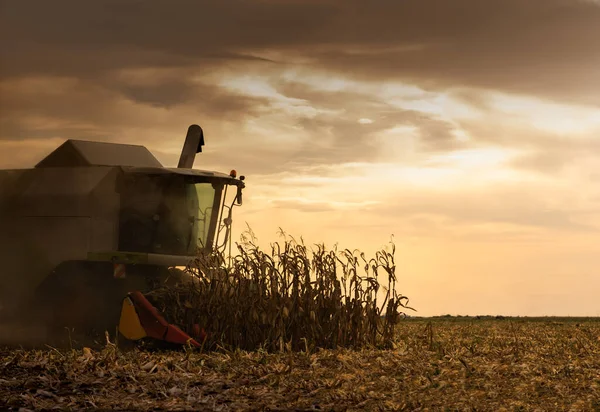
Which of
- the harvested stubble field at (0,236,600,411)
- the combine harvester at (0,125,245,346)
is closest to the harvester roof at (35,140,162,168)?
the combine harvester at (0,125,245,346)

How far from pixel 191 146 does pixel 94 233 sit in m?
3.20

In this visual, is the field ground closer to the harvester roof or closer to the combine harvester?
the combine harvester

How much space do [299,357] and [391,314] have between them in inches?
110

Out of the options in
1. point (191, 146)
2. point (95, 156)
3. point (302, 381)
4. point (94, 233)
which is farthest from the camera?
point (191, 146)

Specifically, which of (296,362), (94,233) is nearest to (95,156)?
(94,233)

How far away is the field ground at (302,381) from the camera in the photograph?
7754mm

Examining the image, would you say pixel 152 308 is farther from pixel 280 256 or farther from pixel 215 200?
pixel 215 200

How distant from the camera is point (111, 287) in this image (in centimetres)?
1405

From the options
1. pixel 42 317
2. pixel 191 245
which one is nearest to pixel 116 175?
pixel 191 245

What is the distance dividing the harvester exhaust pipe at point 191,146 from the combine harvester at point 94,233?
45.8 inches

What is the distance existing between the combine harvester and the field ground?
2626 mm

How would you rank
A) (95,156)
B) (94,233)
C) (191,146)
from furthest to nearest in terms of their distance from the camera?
(191,146) → (95,156) → (94,233)

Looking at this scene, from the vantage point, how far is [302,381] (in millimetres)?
8586

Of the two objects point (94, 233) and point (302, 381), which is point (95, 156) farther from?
point (302, 381)
